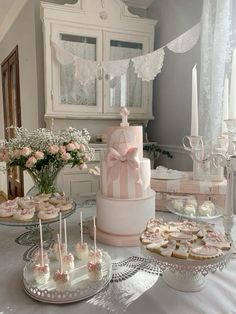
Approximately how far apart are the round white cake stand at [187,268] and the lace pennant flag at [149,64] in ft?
4.91

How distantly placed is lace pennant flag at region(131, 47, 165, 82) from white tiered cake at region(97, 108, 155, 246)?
3.43 feet

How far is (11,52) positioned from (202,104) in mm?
2640

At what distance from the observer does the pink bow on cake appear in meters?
0.96

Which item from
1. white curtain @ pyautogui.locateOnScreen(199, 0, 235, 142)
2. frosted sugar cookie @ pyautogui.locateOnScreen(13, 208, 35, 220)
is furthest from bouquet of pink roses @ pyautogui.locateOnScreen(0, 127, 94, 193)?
white curtain @ pyautogui.locateOnScreen(199, 0, 235, 142)

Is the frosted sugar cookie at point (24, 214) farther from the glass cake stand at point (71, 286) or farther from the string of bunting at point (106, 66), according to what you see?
the string of bunting at point (106, 66)

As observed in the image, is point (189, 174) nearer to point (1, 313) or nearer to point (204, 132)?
point (204, 132)

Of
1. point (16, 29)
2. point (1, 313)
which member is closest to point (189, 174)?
point (1, 313)

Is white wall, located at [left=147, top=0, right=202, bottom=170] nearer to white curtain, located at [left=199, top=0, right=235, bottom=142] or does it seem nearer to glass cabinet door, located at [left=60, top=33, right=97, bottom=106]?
white curtain, located at [left=199, top=0, right=235, bottom=142]

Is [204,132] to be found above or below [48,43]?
below

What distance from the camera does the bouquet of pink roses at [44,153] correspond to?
104cm

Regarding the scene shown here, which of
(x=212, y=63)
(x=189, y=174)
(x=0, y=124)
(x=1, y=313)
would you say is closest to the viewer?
(x=1, y=313)

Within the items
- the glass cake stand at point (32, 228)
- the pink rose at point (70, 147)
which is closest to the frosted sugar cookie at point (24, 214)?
the glass cake stand at point (32, 228)

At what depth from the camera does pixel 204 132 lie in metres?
1.71

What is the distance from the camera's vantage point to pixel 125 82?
234 centimetres
